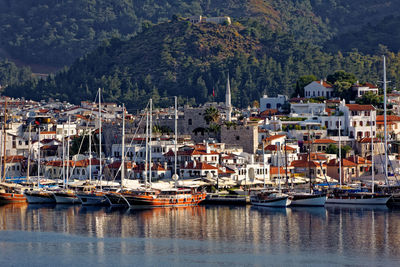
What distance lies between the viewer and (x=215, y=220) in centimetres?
8550

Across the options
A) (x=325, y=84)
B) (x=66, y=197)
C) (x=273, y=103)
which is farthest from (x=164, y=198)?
(x=273, y=103)

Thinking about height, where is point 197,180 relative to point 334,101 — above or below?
below

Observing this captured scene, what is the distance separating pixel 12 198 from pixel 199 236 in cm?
2669

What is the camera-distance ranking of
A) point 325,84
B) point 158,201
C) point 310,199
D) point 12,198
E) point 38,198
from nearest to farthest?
point 158,201 < point 310,199 < point 38,198 < point 12,198 < point 325,84

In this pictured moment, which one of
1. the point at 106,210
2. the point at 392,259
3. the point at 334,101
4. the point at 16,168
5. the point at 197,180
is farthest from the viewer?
the point at 334,101

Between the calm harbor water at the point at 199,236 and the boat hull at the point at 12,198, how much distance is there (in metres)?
3.62

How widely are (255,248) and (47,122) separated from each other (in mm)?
71869

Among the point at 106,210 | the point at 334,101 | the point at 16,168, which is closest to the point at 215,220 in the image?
the point at 106,210

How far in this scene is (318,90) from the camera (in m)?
147

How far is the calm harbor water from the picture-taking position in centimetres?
6988

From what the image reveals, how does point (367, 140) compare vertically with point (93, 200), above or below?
above

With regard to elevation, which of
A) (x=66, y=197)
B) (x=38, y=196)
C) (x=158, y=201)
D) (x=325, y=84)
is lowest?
(x=158, y=201)

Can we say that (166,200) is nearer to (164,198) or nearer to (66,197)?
(164,198)

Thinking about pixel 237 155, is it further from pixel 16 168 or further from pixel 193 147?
pixel 16 168
